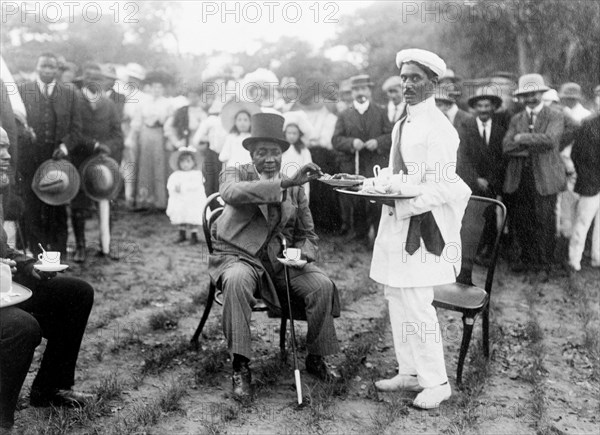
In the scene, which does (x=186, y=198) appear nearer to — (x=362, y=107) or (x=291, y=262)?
(x=362, y=107)

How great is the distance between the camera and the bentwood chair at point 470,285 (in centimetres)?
447

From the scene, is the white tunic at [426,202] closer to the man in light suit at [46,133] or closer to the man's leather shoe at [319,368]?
the man's leather shoe at [319,368]

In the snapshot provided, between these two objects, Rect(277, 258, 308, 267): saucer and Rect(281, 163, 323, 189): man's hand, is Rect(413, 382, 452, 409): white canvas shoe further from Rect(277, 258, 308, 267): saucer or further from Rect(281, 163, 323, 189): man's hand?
Rect(281, 163, 323, 189): man's hand

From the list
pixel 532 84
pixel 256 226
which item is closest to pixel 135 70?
pixel 532 84

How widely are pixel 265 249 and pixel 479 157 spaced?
4032mm

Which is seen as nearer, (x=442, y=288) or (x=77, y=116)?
(x=442, y=288)

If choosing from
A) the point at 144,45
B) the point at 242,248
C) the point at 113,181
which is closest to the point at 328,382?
the point at 242,248

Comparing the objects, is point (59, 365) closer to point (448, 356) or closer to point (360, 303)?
point (448, 356)

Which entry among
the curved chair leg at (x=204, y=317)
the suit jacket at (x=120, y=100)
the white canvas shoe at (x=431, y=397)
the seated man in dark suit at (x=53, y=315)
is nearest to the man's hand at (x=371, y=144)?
the suit jacket at (x=120, y=100)

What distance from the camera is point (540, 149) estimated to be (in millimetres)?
7527

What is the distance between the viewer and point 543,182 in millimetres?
7586

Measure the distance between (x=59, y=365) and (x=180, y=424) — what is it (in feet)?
2.59

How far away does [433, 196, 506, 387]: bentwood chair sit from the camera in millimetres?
4473

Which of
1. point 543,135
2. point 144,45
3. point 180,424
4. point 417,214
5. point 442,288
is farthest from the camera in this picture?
point 144,45
